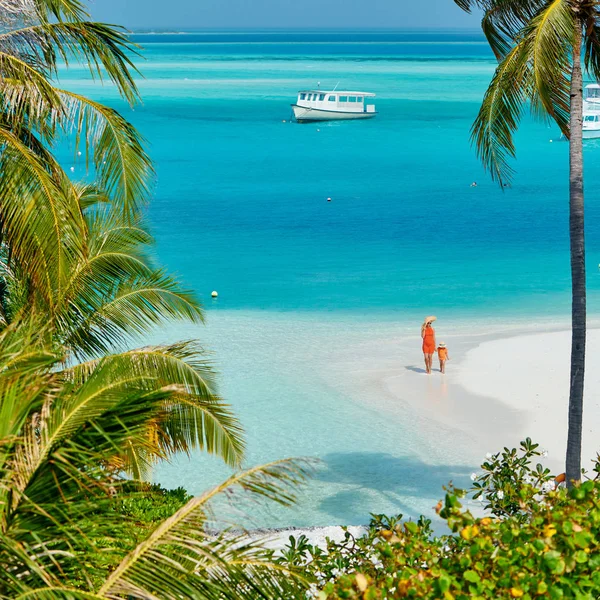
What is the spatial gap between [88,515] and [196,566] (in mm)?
593

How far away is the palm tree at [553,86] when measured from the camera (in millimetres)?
10031

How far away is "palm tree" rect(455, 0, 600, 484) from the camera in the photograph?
10031mm

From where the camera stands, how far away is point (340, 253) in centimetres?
3428

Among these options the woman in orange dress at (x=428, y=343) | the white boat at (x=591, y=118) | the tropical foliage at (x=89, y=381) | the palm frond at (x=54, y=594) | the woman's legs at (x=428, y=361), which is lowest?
the palm frond at (x=54, y=594)

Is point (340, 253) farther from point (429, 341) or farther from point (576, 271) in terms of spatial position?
point (576, 271)

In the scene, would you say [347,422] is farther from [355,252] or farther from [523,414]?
[355,252]

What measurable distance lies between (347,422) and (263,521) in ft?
14.2

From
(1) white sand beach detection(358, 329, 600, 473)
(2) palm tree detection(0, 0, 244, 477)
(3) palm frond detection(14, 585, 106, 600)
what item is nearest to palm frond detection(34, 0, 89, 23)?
(2) palm tree detection(0, 0, 244, 477)

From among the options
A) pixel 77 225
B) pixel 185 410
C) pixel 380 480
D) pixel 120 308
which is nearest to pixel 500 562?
pixel 185 410

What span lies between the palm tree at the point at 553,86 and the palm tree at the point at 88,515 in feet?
22.4

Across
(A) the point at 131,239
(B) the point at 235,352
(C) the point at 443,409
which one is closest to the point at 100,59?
(A) the point at 131,239

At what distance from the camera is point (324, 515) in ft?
42.9

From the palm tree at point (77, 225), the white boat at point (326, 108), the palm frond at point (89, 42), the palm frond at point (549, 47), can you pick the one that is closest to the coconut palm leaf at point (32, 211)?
the palm tree at point (77, 225)

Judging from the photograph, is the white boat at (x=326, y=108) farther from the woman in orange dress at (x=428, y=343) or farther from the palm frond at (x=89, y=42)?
the palm frond at (x=89, y=42)
